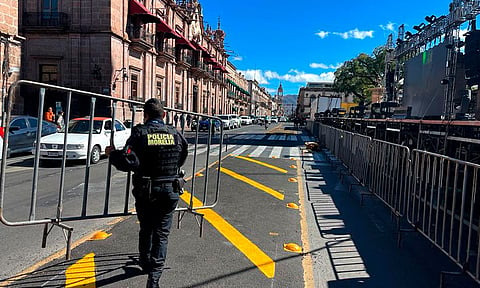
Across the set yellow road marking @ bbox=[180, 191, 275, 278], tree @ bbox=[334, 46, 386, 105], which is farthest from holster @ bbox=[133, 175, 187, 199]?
tree @ bbox=[334, 46, 386, 105]

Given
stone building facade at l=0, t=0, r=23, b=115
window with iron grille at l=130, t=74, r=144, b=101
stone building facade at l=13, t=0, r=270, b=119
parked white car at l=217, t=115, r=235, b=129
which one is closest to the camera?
stone building facade at l=0, t=0, r=23, b=115

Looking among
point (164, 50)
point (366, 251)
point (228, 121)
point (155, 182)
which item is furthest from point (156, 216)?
point (228, 121)

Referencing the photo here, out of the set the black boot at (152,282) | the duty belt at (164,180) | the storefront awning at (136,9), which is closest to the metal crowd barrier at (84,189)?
the duty belt at (164,180)

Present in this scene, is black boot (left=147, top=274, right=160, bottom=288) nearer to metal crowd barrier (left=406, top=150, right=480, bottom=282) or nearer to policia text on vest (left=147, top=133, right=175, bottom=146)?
policia text on vest (left=147, top=133, right=175, bottom=146)

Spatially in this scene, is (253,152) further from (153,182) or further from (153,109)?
(153,182)

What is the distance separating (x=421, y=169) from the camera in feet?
16.6

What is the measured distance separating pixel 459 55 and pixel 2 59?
20.2m

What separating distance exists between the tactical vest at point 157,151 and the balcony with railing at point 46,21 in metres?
26.8

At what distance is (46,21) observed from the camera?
26.4 metres

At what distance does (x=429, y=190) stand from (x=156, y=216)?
394cm

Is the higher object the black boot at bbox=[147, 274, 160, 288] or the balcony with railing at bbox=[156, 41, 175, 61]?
the balcony with railing at bbox=[156, 41, 175, 61]

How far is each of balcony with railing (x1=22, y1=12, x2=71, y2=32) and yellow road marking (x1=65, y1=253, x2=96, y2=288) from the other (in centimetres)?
2648

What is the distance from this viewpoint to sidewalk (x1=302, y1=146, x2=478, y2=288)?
149 inches

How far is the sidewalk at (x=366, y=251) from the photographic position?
3.80 metres
